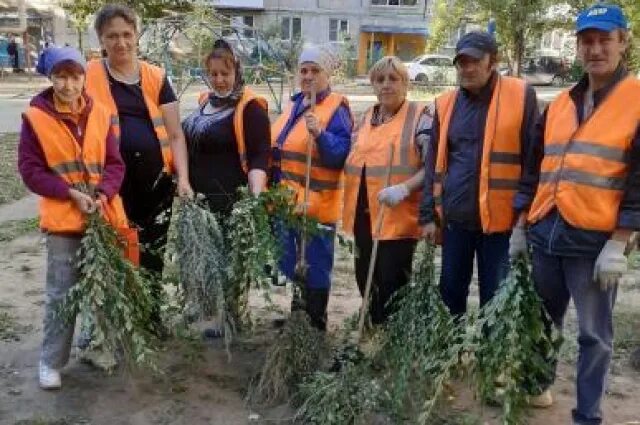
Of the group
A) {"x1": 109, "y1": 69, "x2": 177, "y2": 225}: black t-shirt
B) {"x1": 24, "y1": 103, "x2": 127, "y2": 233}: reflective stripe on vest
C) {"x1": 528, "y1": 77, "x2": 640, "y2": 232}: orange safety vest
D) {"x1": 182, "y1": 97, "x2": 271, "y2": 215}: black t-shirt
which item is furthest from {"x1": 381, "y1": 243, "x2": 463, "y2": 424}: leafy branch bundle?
{"x1": 24, "y1": 103, "x2": 127, "y2": 233}: reflective stripe on vest

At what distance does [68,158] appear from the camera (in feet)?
11.7

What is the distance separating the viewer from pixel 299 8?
3788cm

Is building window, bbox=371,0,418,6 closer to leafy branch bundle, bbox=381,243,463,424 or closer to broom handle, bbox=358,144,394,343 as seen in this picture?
broom handle, bbox=358,144,394,343

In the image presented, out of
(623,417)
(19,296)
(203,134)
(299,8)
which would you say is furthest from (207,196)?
(299,8)

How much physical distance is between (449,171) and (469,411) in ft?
3.86

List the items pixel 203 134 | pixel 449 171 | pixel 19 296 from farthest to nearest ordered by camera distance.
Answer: pixel 19 296 < pixel 203 134 < pixel 449 171

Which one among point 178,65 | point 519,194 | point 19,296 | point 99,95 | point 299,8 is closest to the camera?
point 519,194

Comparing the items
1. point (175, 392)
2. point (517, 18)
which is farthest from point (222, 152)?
point (517, 18)

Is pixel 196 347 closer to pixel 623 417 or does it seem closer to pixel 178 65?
pixel 623 417

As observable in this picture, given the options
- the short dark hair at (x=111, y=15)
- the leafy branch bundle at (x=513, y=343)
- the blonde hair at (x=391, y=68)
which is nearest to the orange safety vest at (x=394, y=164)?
the blonde hair at (x=391, y=68)

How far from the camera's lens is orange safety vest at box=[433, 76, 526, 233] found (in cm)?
338

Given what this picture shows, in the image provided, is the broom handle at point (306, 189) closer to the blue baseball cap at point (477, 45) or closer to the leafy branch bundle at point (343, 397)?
the leafy branch bundle at point (343, 397)

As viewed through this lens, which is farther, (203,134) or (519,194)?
(203,134)

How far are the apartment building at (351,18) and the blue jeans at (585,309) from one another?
114 ft
